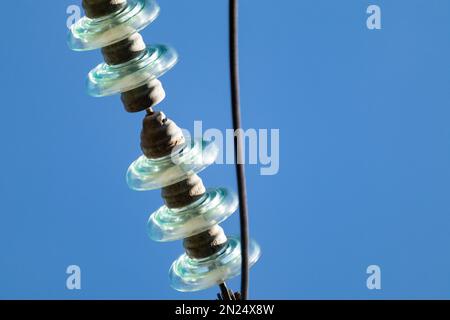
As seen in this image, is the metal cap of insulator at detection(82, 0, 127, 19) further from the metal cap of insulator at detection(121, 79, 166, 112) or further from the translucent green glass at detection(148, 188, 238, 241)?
the translucent green glass at detection(148, 188, 238, 241)

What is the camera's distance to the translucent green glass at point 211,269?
140cm

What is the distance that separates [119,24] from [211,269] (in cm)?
47

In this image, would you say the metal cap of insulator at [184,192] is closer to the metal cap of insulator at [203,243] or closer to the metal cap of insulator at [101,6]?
the metal cap of insulator at [203,243]

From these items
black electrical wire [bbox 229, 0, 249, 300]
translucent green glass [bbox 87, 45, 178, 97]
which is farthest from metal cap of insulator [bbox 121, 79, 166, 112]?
black electrical wire [bbox 229, 0, 249, 300]

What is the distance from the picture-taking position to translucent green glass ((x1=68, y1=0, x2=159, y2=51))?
131 cm

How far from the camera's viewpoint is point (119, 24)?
1.31 metres

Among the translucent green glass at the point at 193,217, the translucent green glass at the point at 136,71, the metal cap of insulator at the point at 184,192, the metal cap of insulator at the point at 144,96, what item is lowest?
the translucent green glass at the point at 193,217

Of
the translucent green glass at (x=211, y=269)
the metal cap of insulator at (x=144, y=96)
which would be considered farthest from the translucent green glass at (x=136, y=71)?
the translucent green glass at (x=211, y=269)

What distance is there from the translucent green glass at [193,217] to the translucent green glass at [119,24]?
32 centimetres

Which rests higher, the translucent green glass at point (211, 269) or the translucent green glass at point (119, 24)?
the translucent green glass at point (119, 24)
